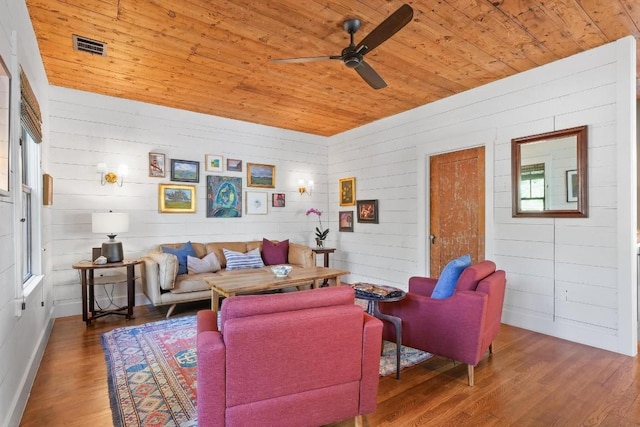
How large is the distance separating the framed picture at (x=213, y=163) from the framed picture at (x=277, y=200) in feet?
3.39

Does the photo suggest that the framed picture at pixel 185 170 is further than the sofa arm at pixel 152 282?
Yes

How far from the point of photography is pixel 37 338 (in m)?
2.85

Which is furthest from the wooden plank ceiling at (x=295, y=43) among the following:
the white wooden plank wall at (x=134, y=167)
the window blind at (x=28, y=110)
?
the window blind at (x=28, y=110)

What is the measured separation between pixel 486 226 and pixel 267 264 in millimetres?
3127

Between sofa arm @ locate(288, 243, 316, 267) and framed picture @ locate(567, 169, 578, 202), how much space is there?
3.26 m

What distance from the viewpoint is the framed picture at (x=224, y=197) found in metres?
5.27

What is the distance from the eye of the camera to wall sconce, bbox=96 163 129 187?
4.32 m

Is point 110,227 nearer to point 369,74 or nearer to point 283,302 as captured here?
point 283,302

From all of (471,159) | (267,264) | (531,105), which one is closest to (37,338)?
(267,264)

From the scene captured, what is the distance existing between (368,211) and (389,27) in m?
3.64

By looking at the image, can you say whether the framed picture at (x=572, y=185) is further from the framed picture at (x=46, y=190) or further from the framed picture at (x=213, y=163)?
the framed picture at (x=46, y=190)

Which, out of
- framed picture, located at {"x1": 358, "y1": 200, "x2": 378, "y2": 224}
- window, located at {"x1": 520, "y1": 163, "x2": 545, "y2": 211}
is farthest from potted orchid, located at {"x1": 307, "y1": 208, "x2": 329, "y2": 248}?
window, located at {"x1": 520, "y1": 163, "x2": 545, "y2": 211}

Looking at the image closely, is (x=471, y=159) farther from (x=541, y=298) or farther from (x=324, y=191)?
(x=324, y=191)

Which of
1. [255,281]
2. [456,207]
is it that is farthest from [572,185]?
[255,281]
